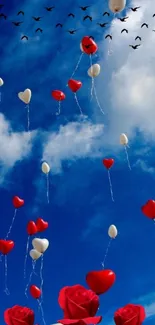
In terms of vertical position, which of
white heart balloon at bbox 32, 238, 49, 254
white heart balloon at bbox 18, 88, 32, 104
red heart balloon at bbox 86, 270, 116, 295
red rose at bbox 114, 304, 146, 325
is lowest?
red rose at bbox 114, 304, 146, 325

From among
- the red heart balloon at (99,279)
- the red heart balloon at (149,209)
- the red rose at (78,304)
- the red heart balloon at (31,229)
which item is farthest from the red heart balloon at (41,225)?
the red rose at (78,304)

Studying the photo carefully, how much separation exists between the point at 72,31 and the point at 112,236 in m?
7.60

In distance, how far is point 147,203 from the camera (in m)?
13.3

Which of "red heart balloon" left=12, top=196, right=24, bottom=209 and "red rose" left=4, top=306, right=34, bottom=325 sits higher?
"red heart balloon" left=12, top=196, right=24, bottom=209

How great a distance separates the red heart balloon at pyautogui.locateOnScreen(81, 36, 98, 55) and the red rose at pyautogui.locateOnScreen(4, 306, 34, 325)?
32.4 ft

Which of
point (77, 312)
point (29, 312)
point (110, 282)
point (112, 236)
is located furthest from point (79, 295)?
point (112, 236)

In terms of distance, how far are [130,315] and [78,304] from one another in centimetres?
30

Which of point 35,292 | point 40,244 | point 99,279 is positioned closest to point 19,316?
point 99,279

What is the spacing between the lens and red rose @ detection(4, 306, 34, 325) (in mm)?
2492

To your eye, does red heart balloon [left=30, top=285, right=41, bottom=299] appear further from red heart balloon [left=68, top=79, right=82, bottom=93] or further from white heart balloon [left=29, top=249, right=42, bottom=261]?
red heart balloon [left=68, top=79, right=82, bottom=93]

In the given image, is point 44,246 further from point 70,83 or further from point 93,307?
point 93,307

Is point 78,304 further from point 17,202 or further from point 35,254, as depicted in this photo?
point 17,202

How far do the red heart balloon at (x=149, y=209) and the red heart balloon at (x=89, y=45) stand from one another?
4900 millimetres

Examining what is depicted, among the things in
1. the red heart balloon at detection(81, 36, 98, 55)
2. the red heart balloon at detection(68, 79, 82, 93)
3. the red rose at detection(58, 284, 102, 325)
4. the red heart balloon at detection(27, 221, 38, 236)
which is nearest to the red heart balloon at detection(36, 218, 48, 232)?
the red heart balloon at detection(27, 221, 38, 236)
